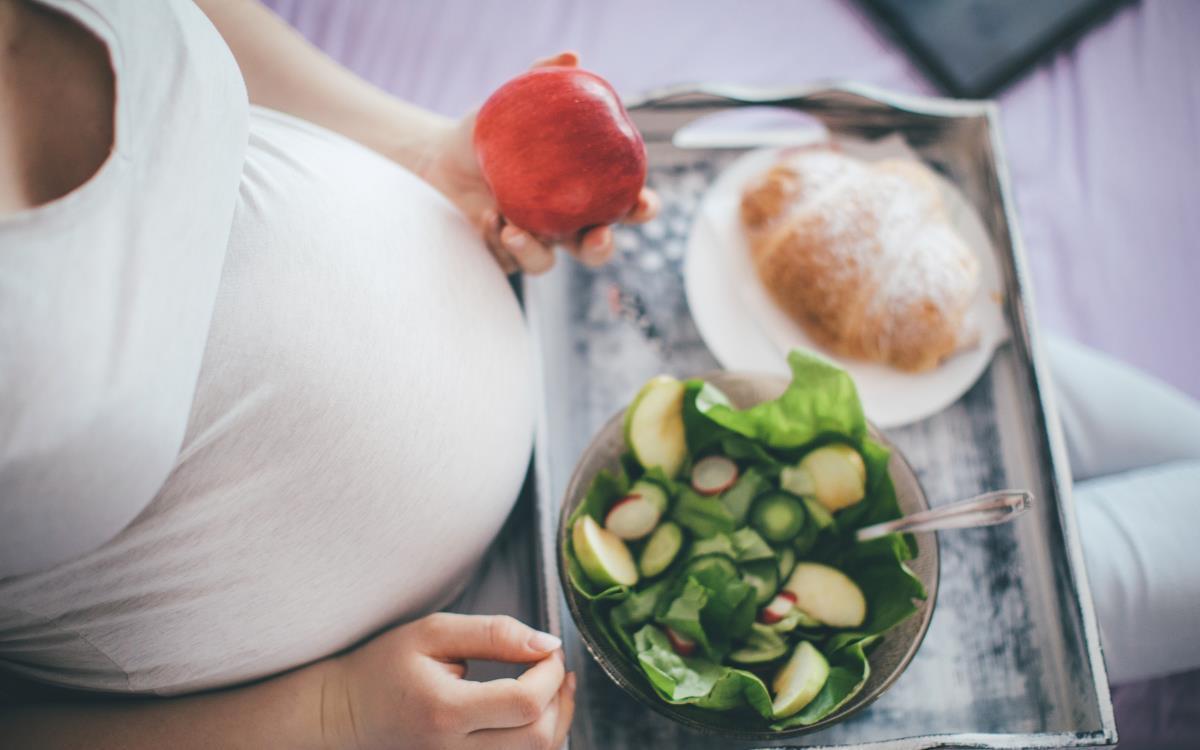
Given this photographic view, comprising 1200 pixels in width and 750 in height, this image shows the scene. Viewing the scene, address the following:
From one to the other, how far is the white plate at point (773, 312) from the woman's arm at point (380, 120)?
113 mm

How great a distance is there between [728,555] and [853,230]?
0.96ft

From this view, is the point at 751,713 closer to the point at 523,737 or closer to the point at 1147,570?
the point at 523,737

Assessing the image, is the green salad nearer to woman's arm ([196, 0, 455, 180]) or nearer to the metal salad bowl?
the metal salad bowl

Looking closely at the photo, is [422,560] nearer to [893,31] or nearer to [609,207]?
[609,207]

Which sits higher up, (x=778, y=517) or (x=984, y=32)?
(x=984, y=32)

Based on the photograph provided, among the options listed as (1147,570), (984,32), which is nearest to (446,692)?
(1147,570)

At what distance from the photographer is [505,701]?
1.25ft

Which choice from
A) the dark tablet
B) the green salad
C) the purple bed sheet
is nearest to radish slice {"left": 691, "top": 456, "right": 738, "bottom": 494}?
the green salad

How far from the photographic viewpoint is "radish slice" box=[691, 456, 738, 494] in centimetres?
47

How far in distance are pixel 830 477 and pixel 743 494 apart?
0.18 feet

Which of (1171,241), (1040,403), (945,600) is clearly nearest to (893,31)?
(1171,241)

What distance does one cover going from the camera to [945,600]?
0.51 meters

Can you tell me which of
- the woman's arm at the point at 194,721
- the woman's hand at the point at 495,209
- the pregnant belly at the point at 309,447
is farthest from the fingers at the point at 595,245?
the woman's arm at the point at 194,721

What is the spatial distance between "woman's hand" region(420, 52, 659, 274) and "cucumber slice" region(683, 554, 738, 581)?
0.70ft
